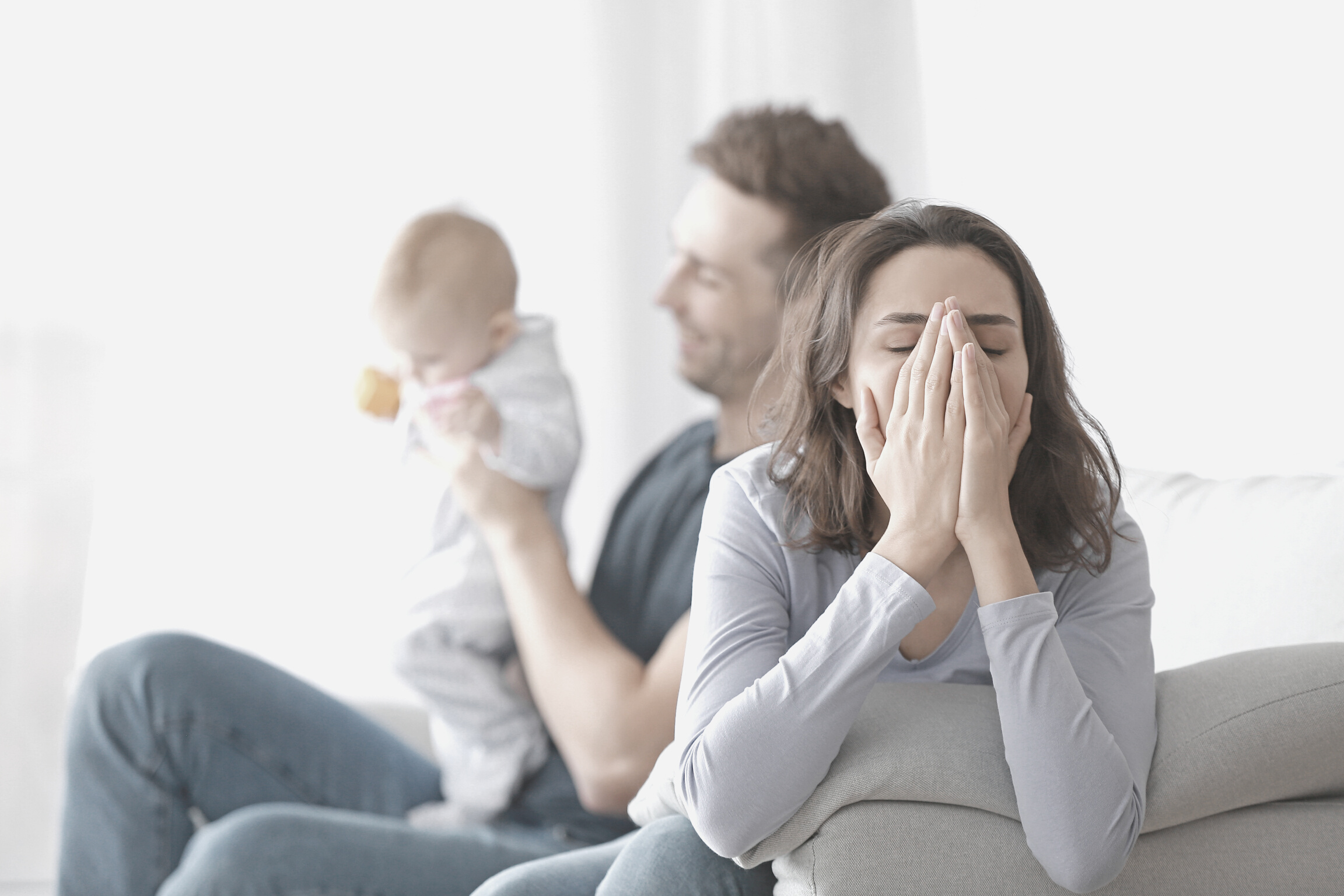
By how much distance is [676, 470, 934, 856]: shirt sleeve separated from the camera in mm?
755

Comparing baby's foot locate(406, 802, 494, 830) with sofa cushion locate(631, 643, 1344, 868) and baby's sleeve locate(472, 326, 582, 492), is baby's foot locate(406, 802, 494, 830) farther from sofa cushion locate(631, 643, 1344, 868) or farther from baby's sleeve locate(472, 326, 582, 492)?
sofa cushion locate(631, 643, 1344, 868)

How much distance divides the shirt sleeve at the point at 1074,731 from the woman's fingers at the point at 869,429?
159mm

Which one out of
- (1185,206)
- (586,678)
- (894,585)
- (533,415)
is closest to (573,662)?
(586,678)

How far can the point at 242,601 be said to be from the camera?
8.07ft

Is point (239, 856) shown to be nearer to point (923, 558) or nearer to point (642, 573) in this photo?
point (642, 573)

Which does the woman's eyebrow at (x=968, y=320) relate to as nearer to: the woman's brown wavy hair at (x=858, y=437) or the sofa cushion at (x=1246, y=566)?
the woman's brown wavy hair at (x=858, y=437)

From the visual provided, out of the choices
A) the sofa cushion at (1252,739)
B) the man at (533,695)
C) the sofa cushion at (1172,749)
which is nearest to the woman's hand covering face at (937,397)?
the sofa cushion at (1172,749)

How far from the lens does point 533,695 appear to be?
150 cm

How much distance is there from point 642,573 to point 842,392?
2.13 ft

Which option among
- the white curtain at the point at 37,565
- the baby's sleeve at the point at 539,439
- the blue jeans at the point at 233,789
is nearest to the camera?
the blue jeans at the point at 233,789

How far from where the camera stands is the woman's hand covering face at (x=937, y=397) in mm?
820

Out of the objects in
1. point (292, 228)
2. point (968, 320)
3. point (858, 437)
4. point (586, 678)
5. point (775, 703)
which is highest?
point (292, 228)

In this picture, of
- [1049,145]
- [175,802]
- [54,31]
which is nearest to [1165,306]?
[1049,145]

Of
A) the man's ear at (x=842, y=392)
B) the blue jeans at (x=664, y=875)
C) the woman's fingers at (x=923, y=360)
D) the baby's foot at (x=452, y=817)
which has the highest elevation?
the woman's fingers at (x=923, y=360)
